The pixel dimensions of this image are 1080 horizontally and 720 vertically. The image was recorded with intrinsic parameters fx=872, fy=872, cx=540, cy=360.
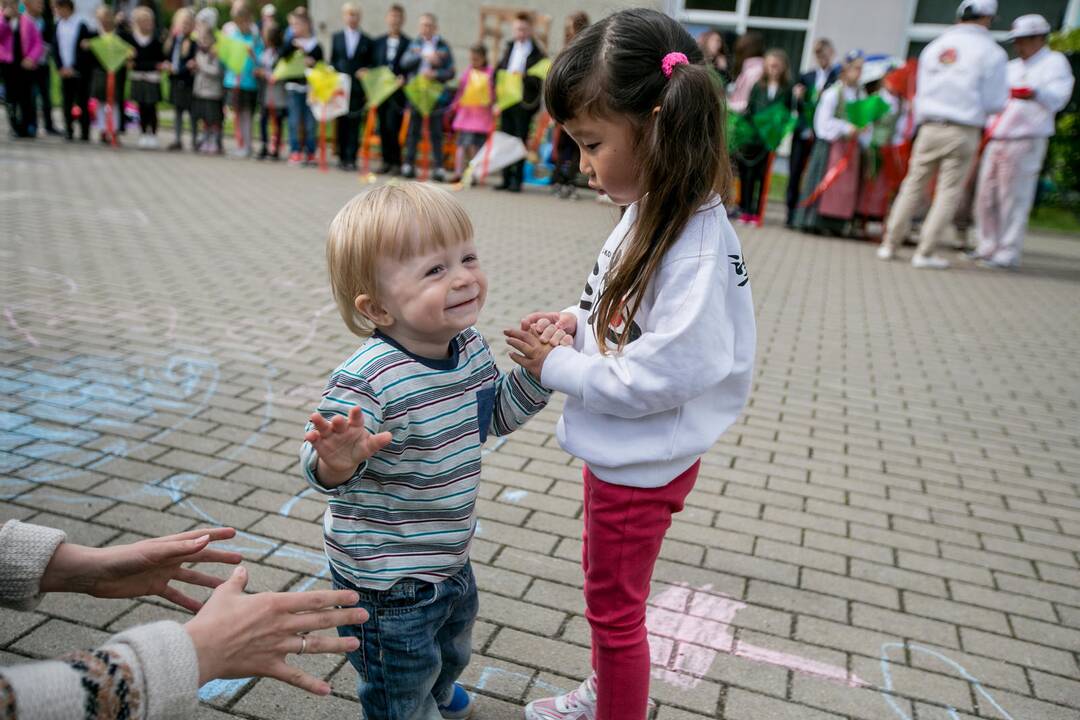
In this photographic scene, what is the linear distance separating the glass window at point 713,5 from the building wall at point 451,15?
2357 mm

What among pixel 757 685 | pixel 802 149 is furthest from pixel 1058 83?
pixel 757 685

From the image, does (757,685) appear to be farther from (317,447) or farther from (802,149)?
(802,149)

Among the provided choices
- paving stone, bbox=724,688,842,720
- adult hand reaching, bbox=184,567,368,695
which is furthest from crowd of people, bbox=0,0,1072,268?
adult hand reaching, bbox=184,567,368,695

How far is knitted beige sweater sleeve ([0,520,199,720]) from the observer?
1.16 meters

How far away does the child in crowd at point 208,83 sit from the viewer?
484 inches

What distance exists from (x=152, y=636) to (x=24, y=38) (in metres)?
13.2

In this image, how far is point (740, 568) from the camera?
114 inches

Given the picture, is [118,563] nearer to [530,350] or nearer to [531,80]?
[530,350]

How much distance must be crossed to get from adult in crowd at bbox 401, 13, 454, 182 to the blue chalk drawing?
33.9 feet

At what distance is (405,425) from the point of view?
5.44 ft

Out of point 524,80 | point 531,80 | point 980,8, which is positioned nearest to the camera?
point 980,8

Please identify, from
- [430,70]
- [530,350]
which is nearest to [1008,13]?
[430,70]

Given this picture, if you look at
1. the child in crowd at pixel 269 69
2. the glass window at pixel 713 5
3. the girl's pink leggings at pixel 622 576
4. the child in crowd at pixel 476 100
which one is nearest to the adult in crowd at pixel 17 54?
the child in crowd at pixel 269 69

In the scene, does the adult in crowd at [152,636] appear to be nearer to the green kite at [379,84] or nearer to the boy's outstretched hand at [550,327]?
the boy's outstretched hand at [550,327]
